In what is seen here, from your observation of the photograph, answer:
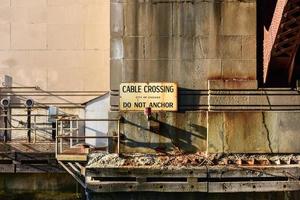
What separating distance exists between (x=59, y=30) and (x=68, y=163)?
5273 millimetres

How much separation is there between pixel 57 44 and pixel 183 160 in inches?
242

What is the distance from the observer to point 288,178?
473 inches

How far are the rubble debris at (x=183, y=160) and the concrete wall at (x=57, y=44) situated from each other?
421 cm

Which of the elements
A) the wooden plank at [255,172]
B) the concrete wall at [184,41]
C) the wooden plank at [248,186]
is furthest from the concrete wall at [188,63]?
the wooden plank at [248,186]

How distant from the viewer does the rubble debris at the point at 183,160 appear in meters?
12.4

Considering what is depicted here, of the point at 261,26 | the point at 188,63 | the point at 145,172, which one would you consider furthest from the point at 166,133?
the point at 261,26

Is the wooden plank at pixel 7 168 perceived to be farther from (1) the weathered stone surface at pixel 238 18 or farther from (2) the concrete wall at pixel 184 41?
(1) the weathered stone surface at pixel 238 18

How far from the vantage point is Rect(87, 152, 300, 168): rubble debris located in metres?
12.4

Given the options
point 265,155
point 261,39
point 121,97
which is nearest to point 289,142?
point 265,155

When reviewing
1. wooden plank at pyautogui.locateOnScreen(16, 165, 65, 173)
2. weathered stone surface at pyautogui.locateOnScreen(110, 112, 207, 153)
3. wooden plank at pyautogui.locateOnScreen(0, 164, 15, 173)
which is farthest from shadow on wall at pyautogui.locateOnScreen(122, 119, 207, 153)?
wooden plank at pyautogui.locateOnScreen(0, 164, 15, 173)

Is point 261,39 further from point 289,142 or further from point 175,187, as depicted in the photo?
point 175,187

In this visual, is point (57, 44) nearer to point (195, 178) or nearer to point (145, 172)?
point (145, 172)

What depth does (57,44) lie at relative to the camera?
16.5 metres

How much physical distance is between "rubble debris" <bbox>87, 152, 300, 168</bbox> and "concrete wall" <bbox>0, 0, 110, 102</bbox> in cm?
421
